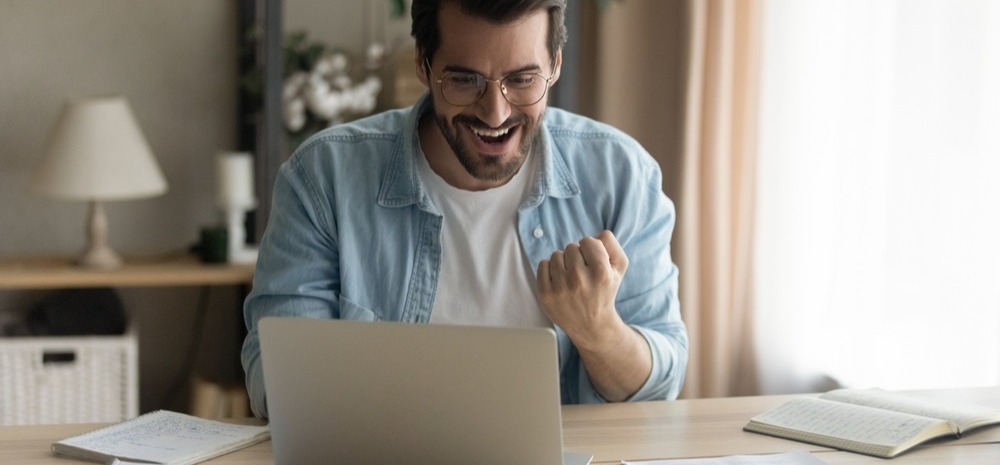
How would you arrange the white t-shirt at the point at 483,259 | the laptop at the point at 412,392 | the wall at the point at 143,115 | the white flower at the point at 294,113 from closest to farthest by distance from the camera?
1. the laptop at the point at 412,392
2. the white t-shirt at the point at 483,259
3. the white flower at the point at 294,113
4. the wall at the point at 143,115

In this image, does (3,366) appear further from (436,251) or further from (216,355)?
(436,251)

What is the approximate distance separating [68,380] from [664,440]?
1920 millimetres

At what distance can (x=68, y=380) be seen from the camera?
2988 millimetres

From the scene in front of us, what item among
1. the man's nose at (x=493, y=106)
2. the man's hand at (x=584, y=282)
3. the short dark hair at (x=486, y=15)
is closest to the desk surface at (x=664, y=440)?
the man's hand at (x=584, y=282)

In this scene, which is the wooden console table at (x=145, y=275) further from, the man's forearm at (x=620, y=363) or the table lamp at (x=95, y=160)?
the man's forearm at (x=620, y=363)

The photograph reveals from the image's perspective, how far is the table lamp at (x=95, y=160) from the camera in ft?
9.84

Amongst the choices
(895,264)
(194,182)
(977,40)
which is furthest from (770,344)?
(194,182)

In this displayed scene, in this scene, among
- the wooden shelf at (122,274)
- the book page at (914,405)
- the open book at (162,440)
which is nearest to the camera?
the open book at (162,440)

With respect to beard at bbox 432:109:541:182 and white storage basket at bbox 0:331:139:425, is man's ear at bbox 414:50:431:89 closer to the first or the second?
beard at bbox 432:109:541:182

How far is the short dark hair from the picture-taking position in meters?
1.66

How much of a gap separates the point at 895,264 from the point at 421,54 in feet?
3.93

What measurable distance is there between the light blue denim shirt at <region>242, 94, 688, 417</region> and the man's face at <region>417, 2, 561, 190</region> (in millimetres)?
74

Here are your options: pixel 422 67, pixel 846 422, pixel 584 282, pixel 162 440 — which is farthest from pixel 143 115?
pixel 846 422

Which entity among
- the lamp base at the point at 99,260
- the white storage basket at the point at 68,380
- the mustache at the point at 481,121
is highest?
the mustache at the point at 481,121
